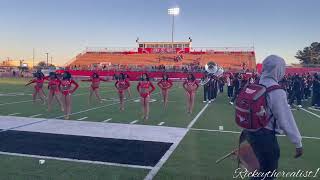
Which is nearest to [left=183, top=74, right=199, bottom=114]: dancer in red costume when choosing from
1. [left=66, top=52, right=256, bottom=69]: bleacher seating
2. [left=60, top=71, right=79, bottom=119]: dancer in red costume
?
[left=60, top=71, right=79, bottom=119]: dancer in red costume

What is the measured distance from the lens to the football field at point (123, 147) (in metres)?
6.15

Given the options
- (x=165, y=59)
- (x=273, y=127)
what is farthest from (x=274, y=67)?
(x=165, y=59)

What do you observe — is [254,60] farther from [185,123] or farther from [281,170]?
[281,170]

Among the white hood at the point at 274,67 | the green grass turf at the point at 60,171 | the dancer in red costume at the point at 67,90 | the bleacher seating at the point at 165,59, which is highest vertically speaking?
the bleacher seating at the point at 165,59

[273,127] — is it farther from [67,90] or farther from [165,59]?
[165,59]

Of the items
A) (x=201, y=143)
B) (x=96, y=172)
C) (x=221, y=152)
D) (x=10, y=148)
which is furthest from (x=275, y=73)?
(x=10, y=148)

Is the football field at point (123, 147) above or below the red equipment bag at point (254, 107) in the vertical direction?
below

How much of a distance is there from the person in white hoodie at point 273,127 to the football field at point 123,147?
2.31 meters

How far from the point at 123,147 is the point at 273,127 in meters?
4.76

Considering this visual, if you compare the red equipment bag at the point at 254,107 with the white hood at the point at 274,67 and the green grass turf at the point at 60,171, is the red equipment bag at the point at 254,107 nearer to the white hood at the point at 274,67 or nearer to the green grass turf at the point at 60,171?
the white hood at the point at 274,67

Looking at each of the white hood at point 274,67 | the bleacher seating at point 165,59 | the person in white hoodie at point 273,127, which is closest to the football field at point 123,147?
A: the person in white hoodie at point 273,127

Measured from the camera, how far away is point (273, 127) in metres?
3.81

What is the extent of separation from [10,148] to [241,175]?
195 inches

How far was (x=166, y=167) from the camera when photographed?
21.2 feet
